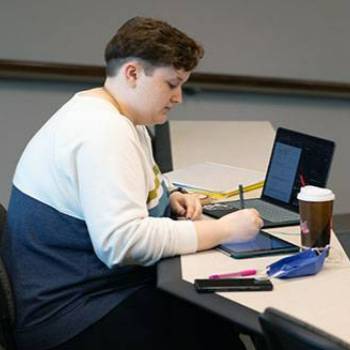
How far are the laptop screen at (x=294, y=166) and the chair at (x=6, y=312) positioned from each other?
75cm

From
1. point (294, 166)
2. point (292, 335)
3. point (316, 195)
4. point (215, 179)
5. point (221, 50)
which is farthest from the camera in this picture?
point (221, 50)

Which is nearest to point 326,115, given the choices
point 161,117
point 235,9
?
point 235,9

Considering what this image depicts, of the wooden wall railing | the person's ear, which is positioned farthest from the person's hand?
the wooden wall railing

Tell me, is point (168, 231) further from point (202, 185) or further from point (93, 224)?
point (202, 185)

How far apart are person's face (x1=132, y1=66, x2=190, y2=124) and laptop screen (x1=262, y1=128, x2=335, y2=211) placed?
369mm

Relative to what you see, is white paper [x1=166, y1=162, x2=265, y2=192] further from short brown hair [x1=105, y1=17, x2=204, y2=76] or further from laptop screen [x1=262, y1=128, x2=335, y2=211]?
short brown hair [x1=105, y1=17, x2=204, y2=76]

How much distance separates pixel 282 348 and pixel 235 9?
2.61m

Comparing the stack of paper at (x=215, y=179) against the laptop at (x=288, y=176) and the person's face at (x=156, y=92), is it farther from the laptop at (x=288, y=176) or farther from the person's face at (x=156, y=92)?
the person's face at (x=156, y=92)

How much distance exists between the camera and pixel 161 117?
5.31 feet

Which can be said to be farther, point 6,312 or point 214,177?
point 214,177

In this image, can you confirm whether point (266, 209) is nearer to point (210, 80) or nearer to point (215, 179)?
point (215, 179)

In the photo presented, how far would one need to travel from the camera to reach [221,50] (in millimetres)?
3268

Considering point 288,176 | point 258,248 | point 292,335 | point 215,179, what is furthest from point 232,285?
point 215,179

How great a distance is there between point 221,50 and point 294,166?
5.31 ft
